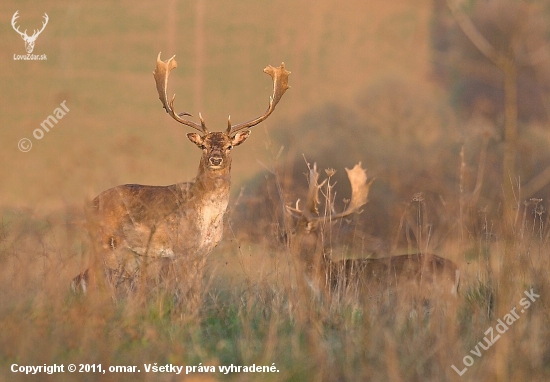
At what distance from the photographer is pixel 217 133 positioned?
25.2ft

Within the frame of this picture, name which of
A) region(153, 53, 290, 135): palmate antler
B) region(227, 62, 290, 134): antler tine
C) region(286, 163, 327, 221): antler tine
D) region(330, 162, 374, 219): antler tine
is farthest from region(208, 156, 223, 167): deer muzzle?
region(330, 162, 374, 219): antler tine

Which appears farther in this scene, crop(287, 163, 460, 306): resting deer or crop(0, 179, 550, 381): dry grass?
crop(287, 163, 460, 306): resting deer

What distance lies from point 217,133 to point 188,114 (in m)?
0.49

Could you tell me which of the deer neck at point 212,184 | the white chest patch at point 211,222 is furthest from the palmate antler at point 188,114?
the white chest patch at point 211,222

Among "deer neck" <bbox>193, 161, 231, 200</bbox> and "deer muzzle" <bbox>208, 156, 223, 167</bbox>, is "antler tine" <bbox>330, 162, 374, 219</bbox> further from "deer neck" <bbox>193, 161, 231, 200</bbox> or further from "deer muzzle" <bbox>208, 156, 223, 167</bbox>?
"deer muzzle" <bbox>208, 156, 223, 167</bbox>

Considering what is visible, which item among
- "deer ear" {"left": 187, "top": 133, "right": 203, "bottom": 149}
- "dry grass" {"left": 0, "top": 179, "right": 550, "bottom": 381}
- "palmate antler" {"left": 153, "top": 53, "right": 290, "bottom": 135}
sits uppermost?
"palmate antler" {"left": 153, "top": 53, "right": 290, "bottom": 135}

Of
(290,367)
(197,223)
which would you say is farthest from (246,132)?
(290,367)

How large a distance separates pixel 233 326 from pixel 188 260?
0.58m

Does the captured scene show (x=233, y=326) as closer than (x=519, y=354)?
No

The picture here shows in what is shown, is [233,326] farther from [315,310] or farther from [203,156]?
[203,156]

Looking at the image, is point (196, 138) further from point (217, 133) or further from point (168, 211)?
point (168, 211)

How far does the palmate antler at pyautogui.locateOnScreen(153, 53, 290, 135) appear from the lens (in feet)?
26.2

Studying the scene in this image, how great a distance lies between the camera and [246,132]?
7.80m

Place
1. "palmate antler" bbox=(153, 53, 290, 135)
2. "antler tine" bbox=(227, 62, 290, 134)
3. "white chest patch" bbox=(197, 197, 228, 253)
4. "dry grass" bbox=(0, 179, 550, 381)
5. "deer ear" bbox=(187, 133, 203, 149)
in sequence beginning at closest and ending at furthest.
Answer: "dry grass" bbox=(0, 179, 550, 381) < "white chest patch" bbox=(197, 197, 228, 253) < "deer ear" bbox=(187, 133, 203, 149) < "palmate antler" bbox=(153, 53, 290, 135) < "antler tine" bbox=(227, 62, 290, 134)
